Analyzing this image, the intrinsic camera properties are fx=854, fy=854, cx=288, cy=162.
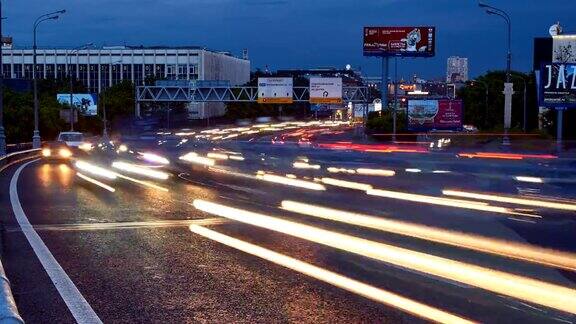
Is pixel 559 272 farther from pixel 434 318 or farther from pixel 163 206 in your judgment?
pixel 163 206

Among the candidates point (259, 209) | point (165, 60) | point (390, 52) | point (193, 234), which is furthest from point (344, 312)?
point (165, 60)

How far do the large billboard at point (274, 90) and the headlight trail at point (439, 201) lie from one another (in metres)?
59.4

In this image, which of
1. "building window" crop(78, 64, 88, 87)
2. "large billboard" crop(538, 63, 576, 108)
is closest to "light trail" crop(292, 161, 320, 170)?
"large billboard" crop(538, 63, 576, 108)

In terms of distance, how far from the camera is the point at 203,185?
2700cm

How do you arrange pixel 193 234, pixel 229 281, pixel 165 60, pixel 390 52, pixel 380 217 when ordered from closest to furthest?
pixel 229 281 < pixel 193 234 < pixel 380 217 < pixel 390 52 < pixel 165 60

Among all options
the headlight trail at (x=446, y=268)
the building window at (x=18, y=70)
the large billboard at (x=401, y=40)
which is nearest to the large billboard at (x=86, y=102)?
the large billboard at (x=401, y=40)

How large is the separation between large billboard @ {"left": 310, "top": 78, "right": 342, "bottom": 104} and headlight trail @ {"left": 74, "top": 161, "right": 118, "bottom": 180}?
42.3m

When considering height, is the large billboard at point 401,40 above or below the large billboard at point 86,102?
above

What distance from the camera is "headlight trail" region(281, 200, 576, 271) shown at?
12.3 m

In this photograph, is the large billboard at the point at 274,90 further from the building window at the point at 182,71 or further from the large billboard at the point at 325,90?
the building window at the point at 182,71

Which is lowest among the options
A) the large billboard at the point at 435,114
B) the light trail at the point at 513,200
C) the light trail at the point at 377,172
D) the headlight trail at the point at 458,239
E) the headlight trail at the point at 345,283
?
the light trail at the point at 377,172

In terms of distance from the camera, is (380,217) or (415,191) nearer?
(380,217)

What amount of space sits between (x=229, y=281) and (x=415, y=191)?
49.4ft

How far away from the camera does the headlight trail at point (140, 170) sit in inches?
1262
